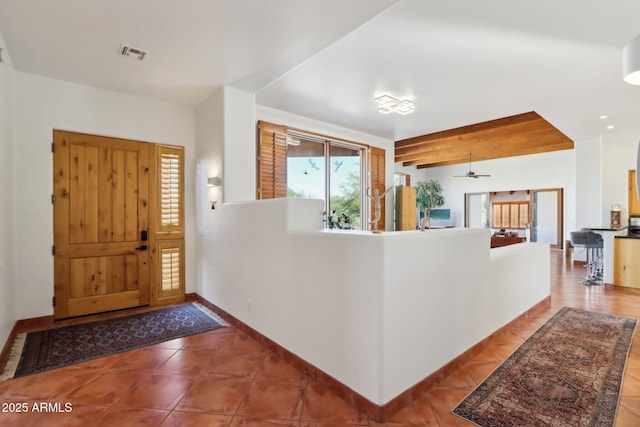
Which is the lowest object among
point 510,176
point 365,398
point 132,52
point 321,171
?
point 365,398

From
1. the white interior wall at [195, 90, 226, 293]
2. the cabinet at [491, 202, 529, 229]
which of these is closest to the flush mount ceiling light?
the white interior wall at [195, 90, 226, 293]

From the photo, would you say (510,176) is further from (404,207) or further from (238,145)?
(238,145)

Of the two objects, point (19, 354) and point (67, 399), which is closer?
point (67, 399)

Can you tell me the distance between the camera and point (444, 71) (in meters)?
3.34

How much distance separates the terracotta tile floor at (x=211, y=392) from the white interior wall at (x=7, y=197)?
88cm

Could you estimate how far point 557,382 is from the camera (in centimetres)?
221

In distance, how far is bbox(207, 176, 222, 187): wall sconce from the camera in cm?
361

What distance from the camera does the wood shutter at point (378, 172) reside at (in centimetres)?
618

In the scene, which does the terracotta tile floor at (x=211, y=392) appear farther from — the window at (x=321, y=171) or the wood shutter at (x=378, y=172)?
the wood shutter at (x=378, y=172)

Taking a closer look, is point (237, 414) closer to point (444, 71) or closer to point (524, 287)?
point (524, 287)

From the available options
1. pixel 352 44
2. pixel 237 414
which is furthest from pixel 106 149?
pixel 237 414

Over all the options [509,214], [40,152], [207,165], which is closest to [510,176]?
[509,214]

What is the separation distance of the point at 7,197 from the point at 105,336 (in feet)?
5.32

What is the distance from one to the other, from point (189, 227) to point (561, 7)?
4.56 meters
